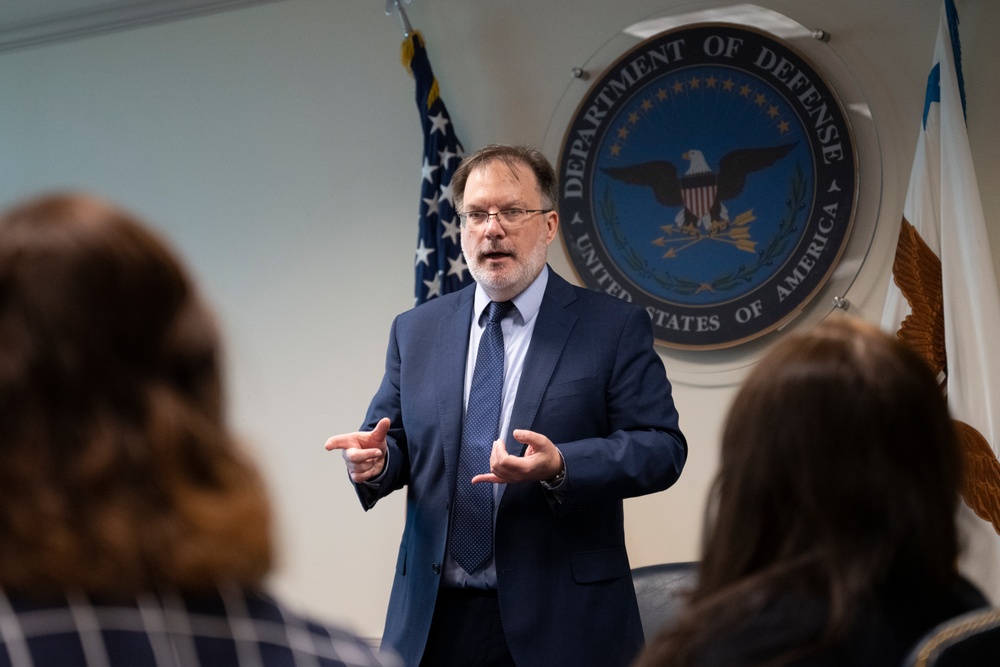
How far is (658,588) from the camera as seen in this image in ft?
9.87

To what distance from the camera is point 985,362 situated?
2910 mm

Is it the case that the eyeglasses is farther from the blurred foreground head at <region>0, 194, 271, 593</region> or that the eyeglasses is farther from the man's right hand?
the blurred foreground head at <region>0, 194, 271, 593</region>

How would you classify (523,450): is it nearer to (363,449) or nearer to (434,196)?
(363,449)

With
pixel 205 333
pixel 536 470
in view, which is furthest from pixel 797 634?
pixel 536 470

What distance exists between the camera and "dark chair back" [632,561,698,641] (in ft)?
9.76

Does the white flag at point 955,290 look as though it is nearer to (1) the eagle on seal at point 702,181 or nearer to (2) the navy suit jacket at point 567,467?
(1) the eagle on seal at point 702,181

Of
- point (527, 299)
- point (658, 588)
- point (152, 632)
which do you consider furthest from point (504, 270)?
point (152, 632)

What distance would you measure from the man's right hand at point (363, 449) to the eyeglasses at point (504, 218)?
571mm

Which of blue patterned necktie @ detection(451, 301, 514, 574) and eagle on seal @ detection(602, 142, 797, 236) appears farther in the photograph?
eagle on seal @ detection(602, 142, 797, 236)

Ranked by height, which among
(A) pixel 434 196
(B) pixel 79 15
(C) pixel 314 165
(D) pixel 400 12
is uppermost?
(B) pixel 79 15

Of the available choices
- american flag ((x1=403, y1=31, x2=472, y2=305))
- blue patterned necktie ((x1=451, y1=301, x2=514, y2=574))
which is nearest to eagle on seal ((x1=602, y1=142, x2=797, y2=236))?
american flag ((x1=403, y1=31, x2=472, y2=305))

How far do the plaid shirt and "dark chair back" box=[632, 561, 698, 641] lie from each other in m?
2.22

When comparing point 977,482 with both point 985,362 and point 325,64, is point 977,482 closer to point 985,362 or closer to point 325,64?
point 985,362

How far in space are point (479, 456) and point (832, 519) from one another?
131 cm
